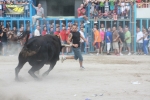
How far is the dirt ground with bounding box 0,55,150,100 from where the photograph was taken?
921 cm

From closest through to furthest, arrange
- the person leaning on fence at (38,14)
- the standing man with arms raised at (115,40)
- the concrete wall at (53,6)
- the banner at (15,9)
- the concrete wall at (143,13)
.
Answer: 1. the standing man with arms raised at (115,40)
2. the person leaning on fence at (38,14)
3. the banner at (15,9)
4. the concrete wall at (143,13)
5. the concrete wall at (53,6)

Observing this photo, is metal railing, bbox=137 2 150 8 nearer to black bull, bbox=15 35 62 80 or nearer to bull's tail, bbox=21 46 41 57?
black bull, bbox=15 35 62 80

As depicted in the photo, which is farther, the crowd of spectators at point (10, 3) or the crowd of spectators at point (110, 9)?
the crowd of spectators at point (10, 3)

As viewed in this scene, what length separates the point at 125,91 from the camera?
9914mm

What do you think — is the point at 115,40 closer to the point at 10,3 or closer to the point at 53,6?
the point at 53,6

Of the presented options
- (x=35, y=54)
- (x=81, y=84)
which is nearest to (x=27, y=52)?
(x=35, y=54)

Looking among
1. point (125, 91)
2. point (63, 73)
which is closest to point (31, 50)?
point (63, 73)

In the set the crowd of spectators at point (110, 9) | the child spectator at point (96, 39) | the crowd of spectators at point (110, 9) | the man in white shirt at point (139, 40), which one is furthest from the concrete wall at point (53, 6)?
the man in white shirt at point (139, 40)

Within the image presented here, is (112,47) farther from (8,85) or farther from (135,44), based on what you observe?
(8,85)

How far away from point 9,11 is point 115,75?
11.8 m

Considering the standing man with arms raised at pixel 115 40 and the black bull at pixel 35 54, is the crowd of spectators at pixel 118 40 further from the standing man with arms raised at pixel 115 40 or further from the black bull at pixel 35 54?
the black bull at pixel 35 54

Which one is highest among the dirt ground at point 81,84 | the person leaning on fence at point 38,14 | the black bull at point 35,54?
Result: the person leaning on fence at point 38,14

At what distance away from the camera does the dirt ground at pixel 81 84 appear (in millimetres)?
9211

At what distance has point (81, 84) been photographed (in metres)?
11.1
